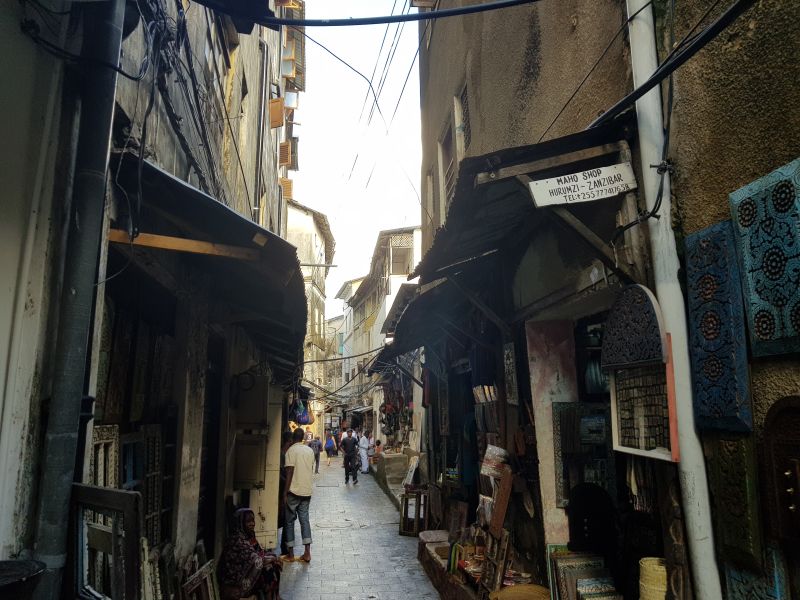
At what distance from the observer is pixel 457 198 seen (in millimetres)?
4406

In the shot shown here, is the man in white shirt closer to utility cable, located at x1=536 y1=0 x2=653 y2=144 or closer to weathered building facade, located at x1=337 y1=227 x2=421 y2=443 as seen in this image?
weathered building facade, located at x1=337 y1=227 x2=421 y2=443

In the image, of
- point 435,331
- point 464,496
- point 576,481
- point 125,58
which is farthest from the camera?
point 435,331

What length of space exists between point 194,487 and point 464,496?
4.51m

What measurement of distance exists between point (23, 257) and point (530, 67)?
5.10m

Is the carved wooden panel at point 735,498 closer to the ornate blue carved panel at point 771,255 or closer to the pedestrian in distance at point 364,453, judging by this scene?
the ornate blue carved panel at point 771,255

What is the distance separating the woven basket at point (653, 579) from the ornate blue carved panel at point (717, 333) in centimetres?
99

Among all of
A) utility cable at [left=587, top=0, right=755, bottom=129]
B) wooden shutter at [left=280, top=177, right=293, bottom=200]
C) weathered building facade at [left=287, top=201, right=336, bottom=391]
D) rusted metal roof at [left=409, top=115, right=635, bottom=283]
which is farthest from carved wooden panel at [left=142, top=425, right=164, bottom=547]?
weathered building facade at [left=287, top=201, right=336, bottom=391]

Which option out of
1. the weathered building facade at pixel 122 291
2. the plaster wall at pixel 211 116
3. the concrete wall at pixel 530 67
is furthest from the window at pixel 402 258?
the weathered building facade at pixel 122 291

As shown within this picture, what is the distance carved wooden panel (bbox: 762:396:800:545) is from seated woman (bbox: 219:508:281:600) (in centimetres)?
495

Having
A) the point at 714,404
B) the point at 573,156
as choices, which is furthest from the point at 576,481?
the point at 573,156

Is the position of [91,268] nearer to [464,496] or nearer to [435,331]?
[464,496]

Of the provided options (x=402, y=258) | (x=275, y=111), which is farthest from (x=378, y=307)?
(x=275, y=111)

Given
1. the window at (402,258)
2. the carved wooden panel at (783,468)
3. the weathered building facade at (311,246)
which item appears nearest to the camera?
the carved wooden panel at (783,468)

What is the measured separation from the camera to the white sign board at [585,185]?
3.95 metres
